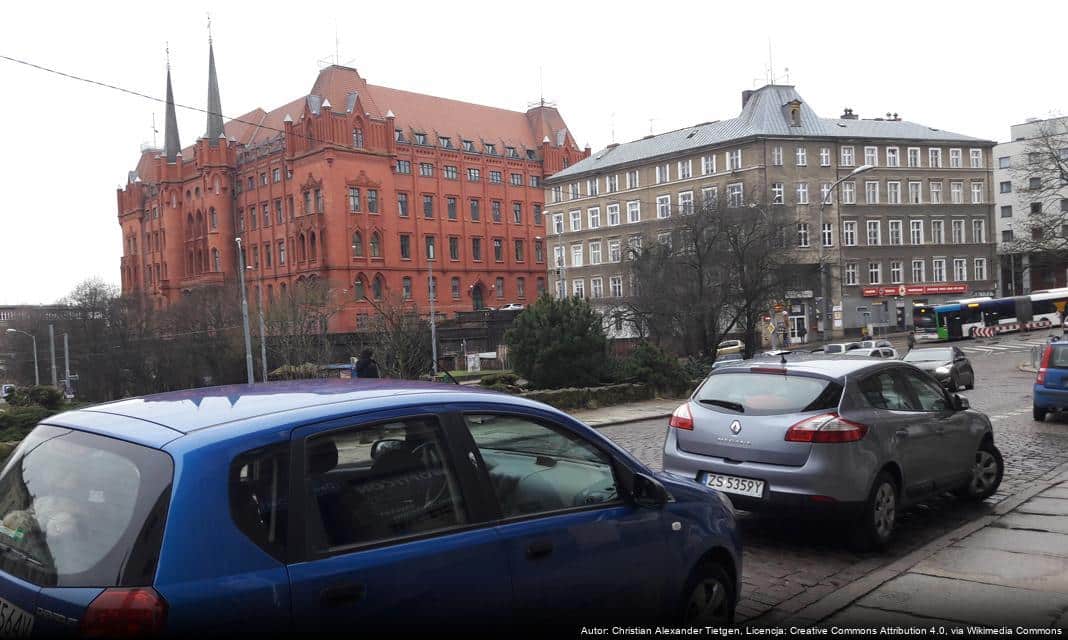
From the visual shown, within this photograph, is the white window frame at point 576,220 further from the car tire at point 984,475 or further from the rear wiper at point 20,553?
the rear wiper at point 20,553

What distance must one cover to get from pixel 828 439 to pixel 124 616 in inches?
215

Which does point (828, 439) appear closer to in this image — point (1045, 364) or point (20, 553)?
point (20, 553)

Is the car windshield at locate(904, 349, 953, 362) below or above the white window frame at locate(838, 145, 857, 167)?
below

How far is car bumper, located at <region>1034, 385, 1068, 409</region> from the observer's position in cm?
A: 1488

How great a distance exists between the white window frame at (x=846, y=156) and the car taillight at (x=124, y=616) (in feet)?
237

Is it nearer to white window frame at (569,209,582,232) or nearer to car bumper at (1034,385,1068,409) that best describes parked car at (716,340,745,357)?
car bumper at (1034,385,1068,409)

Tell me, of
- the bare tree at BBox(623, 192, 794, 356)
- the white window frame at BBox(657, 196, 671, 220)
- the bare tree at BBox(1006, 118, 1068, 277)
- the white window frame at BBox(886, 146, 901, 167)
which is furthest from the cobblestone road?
the white window frame at BBox(886, 146, 901, 167)

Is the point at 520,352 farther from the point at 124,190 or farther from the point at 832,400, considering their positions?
the point at 124,190

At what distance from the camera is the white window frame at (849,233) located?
6838 centimetres

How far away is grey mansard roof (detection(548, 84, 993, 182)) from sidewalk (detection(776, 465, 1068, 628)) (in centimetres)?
6187

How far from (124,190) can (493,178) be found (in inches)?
1905

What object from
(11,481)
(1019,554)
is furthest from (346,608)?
(1019,554)

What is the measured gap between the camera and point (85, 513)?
9.45 ft

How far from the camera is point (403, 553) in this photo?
3.15 meters
